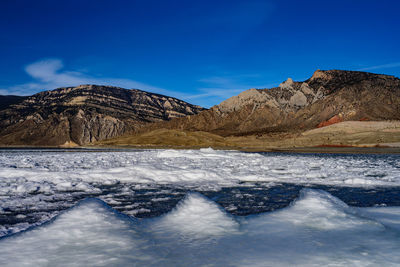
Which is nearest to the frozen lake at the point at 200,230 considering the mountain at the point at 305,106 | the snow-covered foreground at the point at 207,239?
the snow-covered foreground at the point at 207,239

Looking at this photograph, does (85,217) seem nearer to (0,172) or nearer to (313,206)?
(313,206)

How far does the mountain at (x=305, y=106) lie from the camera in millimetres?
136875

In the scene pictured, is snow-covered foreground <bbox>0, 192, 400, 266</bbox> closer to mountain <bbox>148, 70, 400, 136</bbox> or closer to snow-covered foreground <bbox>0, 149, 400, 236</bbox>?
snow-covered foreground <bbox>0, 149, 400, 236</bbox>

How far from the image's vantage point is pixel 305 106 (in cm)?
16038

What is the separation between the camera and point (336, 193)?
1040 centimetres

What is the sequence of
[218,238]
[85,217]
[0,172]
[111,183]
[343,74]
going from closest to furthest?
1. [218,238]
2. [85,217]
3. [111,183]
4. [0,172]
5. [343,74]

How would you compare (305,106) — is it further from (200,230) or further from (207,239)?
(207,239)

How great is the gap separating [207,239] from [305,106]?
16624 cm

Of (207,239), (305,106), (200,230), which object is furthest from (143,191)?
(305,106)

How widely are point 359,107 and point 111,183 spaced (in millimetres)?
148127

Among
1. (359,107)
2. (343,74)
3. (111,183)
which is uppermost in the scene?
(343,74)

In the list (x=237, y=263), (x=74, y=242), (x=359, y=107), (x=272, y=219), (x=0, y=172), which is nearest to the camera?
(x=237, y=263)

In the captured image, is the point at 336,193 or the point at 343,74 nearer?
the point at 336,193

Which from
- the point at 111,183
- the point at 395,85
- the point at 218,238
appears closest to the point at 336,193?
the point at 218,238
